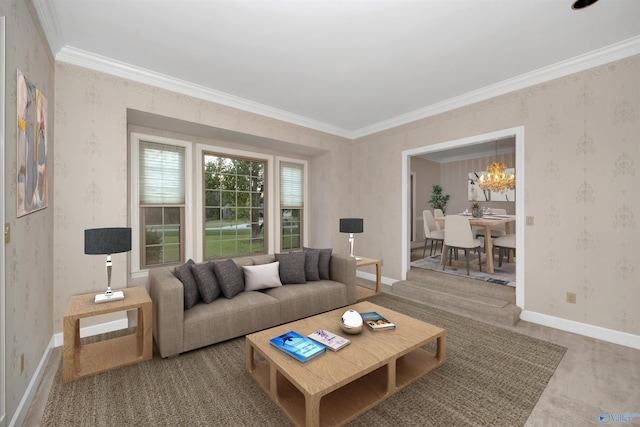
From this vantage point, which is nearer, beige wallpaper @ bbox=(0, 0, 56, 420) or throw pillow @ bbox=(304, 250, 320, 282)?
beige wallpaper @ bbox=(0, 0, 56, 420)

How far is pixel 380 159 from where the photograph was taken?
5.11m

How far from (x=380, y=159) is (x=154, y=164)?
3.64 m

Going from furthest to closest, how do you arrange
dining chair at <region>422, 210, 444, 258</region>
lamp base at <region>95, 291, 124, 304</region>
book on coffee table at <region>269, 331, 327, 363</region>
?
1. dining chair at <region>422, 210, 444, 258</region>
2. lamp base at <region>95, 291, 124, 304</region>
3. book on coffee table at <region>269, 331, 327, 363</region>

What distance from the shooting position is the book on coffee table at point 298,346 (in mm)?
1831

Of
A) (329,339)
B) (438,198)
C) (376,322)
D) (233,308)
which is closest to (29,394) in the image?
Result: (233,308)

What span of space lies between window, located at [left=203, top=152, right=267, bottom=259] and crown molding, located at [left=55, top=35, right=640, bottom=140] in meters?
0.99

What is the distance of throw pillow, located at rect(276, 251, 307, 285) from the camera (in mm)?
3496

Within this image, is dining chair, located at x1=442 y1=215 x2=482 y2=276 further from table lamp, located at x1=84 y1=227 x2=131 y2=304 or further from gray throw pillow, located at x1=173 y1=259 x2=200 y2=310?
table lamp, located at x1=84 y1=227 x2=131 y2=304

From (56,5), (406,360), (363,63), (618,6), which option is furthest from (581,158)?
(56,5)

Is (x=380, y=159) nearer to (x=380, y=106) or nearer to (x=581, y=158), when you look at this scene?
(x=380, y=106)

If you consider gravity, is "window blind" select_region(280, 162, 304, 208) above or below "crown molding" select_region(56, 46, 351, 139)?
below

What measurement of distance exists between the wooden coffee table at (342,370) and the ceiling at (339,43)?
261cm

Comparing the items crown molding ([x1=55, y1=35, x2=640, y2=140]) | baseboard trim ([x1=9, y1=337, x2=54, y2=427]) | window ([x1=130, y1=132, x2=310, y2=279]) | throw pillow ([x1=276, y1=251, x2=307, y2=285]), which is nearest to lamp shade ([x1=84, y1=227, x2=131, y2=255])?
baseboard trim ([x1=9, y1=337, x2=54, y2=427])

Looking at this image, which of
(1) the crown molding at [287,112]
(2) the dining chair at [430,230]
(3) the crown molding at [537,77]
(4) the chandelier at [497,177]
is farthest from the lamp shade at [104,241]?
(4) the chandelier at [497,177]
